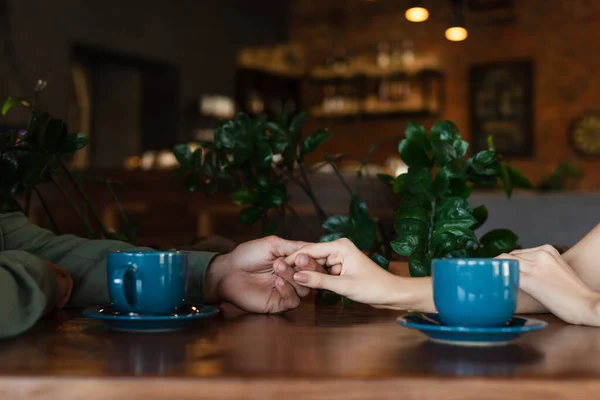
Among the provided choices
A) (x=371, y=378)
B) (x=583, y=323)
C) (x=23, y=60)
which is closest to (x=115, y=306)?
(x=371, y=378)

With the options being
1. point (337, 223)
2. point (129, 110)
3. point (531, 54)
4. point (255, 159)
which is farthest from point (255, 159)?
point (531, 54)

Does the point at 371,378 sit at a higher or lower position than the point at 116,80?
lower

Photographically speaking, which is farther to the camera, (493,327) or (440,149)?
(440,149)

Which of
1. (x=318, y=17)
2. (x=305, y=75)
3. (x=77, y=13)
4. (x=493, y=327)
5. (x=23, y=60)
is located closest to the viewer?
(x=493, y=327)

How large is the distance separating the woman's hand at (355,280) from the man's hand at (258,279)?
97 mm

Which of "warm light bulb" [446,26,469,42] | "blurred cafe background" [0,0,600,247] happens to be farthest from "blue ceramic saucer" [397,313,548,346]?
"blurred cafe background" [0,0,600,247]

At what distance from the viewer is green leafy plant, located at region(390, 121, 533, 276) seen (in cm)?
100

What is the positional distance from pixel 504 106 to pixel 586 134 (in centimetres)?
77

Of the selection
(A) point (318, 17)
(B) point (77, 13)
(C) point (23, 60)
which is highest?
(A) point (318, 17)

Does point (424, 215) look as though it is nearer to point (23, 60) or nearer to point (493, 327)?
point (493, 327)

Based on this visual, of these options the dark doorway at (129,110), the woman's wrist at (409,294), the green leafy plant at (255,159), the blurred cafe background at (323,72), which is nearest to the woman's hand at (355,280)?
the woman's wrist at (409,294)

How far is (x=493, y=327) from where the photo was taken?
67 cm

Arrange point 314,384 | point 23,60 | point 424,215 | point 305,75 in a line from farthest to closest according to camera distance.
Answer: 1. point 305,75
2. point 23,60
3. point 424,215
4. point 314,384

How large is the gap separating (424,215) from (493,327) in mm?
358
